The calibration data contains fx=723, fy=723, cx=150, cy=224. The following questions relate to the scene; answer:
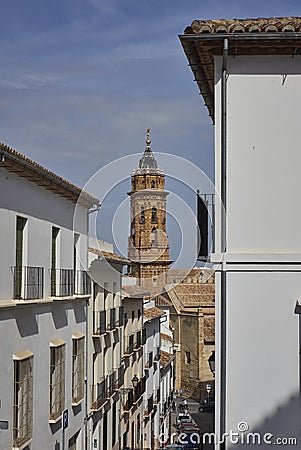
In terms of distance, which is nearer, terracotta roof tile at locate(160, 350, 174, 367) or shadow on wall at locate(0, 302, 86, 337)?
shadow on wall at locate(0, 302, 86, 337)

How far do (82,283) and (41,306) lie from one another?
3260mm

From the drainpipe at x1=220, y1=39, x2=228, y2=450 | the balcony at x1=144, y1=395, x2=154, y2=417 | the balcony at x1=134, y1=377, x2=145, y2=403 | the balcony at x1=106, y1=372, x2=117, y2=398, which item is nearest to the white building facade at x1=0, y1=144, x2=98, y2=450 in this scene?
the balcony at x1=106, y1=372, x2=117, y2=398

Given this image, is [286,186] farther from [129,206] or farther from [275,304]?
[129,206]

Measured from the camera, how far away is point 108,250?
16.8m

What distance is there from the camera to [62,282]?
41.8ft

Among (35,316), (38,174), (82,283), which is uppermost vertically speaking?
(38,174)

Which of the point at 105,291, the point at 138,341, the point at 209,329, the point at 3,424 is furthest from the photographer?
the point at 209,329

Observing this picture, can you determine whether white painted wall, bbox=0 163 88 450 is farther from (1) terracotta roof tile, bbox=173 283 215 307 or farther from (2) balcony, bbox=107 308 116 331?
(1) terracotta roof tile, bbox=173 283 215 307

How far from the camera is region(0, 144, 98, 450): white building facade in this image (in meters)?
9.57

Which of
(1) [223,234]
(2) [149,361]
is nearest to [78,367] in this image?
(1) [223,234]

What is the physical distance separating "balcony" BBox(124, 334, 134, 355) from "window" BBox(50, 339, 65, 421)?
6026 millimetres

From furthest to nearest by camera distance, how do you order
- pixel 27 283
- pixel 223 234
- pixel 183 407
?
pixel 183 407 → pixel 27 283 → pixel 223 234

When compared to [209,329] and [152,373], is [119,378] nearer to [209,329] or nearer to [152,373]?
[152,373]

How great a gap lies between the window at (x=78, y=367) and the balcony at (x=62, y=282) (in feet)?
3.39
